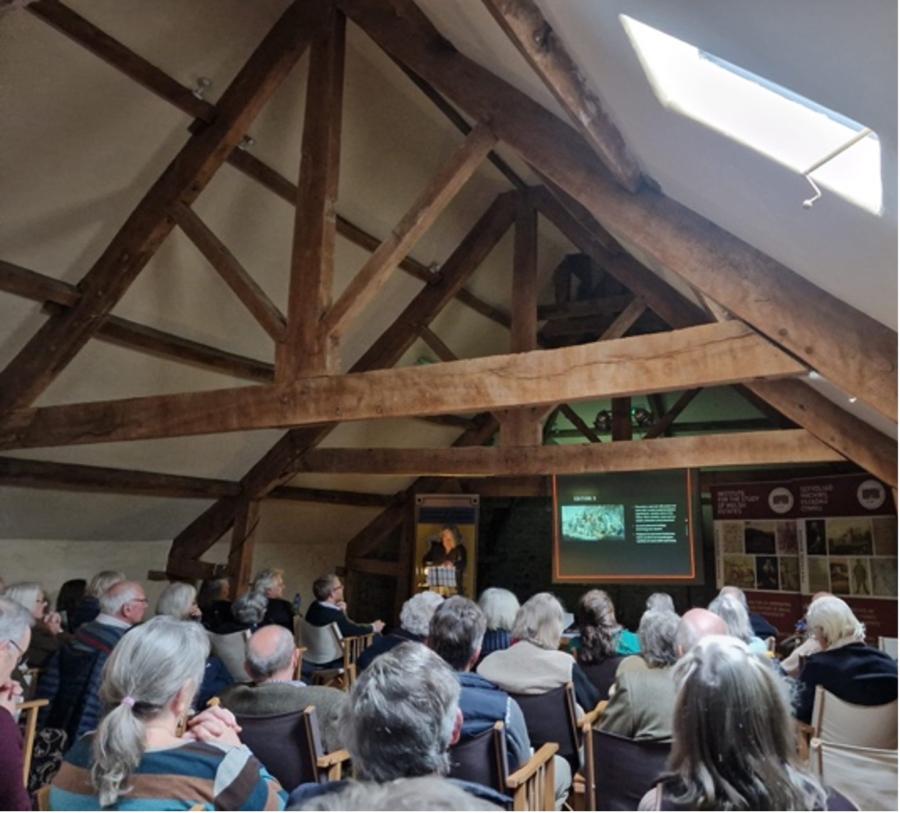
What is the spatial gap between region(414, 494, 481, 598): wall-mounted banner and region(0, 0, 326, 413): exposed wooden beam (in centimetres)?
475

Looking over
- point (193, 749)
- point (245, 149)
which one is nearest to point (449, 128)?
point (245, 149)

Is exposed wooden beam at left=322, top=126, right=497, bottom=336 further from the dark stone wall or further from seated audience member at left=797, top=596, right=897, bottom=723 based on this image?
the dark stone wall

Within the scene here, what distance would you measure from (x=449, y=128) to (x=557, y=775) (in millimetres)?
4673

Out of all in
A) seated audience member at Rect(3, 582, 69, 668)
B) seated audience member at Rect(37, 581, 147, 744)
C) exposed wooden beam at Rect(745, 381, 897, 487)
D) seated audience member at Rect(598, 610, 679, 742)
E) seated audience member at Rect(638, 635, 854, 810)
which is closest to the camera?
seated audience member at Rect(638, 635, 854, 810)

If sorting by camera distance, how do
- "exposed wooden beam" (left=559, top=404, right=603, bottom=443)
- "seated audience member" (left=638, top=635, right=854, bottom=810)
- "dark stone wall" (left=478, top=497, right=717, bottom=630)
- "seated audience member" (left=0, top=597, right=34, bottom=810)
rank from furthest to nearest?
"dark stone wall" (left=478, top=497, right=717, bottom=630), "exposed wooden beam" (left=559, top=404, right=603, bottom=443), "seated audience member" (left=0, top=597, right=34, bottom=810), "seated audience member" (left=638, top=635, right=854, bottom=810)

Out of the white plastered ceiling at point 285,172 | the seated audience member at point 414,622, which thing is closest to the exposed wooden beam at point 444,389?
the white plastered ceiling at point 285,172

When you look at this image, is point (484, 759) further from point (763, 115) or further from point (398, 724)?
point (763, 115)

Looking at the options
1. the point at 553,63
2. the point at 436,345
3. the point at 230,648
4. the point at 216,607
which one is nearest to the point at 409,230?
the point at 553,63

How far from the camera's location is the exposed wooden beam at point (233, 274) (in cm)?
374

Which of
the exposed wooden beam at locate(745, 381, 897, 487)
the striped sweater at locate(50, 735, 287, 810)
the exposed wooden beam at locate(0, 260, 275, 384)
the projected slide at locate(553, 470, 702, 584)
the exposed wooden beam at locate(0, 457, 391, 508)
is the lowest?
the striped sweater at locate(50, 735, 287, 810)

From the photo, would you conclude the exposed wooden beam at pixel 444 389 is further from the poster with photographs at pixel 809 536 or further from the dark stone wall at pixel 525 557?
the dark stone wall at pixel 525 557

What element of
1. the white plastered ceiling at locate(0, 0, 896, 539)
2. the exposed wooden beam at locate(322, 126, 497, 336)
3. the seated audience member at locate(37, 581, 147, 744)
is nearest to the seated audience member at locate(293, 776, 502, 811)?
the white plastered ceiling at locate(0, 0, 896, 539)

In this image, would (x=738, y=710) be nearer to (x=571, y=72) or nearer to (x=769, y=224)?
(x=769, y=224)

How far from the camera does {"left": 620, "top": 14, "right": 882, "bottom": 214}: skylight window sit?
1.49 m
